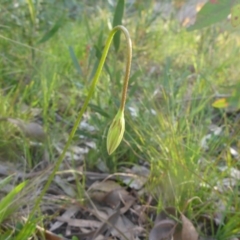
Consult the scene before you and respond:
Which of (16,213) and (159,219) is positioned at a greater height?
(16,213)

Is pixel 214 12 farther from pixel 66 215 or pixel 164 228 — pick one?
pixel 66 215

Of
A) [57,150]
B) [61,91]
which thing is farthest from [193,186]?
[61,91]

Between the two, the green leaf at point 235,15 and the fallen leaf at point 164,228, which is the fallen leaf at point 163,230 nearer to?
the fallen leaf at point 164,228

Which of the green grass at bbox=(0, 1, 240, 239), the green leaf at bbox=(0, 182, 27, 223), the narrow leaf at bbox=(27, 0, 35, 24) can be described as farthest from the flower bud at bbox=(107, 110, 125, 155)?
the narrow leaf at bbox=(27, 0, 35, 24)

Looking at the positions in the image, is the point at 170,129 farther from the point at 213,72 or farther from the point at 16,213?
the point at 213,72

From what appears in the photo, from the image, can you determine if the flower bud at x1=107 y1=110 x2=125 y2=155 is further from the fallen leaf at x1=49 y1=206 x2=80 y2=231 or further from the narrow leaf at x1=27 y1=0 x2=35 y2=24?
the narrow leaf at x1=27 y1=0 x2=35 y2=24
